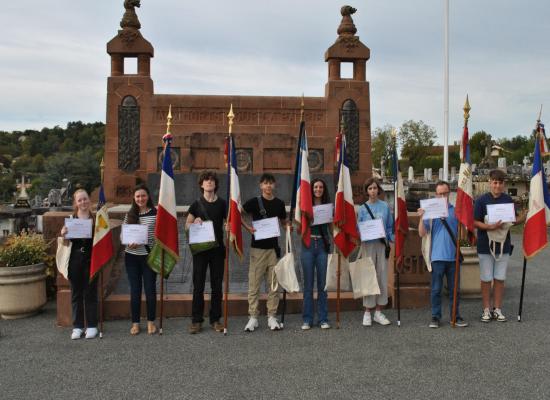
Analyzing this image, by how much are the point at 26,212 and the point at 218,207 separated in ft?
58.2

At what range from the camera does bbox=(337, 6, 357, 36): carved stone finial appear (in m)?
16.0

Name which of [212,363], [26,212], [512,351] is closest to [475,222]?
A: [512,351]

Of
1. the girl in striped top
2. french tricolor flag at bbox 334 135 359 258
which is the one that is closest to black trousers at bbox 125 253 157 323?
the girl in striped top

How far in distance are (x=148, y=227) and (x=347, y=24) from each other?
39.2ft

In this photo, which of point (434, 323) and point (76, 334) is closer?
point (76, 334)

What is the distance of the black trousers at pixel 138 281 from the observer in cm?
599

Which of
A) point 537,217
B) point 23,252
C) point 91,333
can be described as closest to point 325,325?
point 91,333

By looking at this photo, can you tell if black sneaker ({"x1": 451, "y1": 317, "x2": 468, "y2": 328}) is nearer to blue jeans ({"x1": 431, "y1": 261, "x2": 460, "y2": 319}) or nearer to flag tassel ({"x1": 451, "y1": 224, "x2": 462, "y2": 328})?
flag tassel ({"x1": 451, "y1": 224, "x2": 462, "y2": 328})

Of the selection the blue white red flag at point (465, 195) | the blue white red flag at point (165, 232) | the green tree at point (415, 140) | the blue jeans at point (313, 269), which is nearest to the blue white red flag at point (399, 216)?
the blue white red flag at point (465, 195)

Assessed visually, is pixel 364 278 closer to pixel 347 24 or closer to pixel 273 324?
pixel 273 324

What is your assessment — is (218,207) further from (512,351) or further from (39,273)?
(512,351)

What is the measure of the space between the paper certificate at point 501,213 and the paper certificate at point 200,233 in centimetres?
327

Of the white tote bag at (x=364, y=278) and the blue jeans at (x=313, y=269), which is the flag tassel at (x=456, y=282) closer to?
the white tote bag at (x=364, y=278)

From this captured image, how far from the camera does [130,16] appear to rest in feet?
50.4
